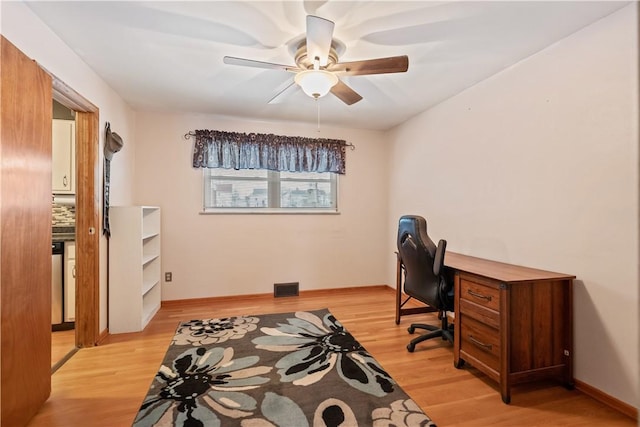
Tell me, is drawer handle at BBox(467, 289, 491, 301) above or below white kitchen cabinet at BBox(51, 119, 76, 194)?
below

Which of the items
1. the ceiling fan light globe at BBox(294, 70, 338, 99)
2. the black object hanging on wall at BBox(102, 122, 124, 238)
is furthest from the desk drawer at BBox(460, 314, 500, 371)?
the black object hanging on wall at BBox(102, 122, 124, 238)

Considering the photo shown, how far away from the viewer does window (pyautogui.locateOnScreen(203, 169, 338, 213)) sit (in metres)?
3.85

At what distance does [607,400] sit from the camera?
1.79m

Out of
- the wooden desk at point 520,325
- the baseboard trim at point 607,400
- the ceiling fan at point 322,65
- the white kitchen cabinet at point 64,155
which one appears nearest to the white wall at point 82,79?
the white kitchen cabinet at point 64,155

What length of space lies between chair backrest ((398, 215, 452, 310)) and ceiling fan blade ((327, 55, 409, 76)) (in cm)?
116

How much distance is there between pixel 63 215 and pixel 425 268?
3.59 m

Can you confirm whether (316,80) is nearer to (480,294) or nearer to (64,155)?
(480,294)

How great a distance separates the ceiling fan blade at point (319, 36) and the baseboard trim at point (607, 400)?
9.10 ft

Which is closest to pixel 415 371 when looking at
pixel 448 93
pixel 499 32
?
pixel 499 32

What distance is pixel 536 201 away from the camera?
7.32 ft

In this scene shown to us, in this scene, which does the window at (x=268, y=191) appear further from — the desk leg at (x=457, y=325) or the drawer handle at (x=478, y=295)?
the drawer handle at (x=478, y=295)

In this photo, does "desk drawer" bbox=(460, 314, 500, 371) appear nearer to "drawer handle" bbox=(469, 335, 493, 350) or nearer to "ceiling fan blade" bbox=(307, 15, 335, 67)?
"drawer handle" bbox=(469, 335, 493, 350)

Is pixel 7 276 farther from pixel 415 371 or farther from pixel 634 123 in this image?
pixel 415 371

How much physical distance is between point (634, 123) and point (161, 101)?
380 cm
